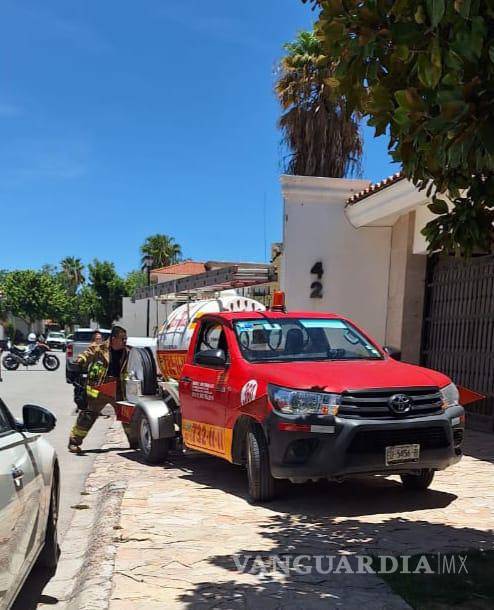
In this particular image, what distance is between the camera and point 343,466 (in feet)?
16.4

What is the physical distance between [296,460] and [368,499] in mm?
1152

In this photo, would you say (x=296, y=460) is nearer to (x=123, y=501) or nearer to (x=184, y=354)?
(x=123, y=501)

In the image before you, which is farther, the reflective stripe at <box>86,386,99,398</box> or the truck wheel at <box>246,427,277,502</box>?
the reflective stripe at <box>86,386,99,398</box>

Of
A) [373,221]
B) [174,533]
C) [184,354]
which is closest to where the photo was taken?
[174,533]

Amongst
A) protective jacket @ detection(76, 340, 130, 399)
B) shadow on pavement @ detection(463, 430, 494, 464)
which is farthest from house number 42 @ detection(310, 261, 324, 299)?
protective jacket @ detection(76, 340, 130, 399)

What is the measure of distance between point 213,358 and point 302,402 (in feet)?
4.25

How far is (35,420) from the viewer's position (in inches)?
156

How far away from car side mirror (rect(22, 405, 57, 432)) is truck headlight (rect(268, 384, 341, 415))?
1.96 m

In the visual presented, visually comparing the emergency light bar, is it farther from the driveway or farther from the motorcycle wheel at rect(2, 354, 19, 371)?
the motorcycle wheel at rect(2, 354, 19, 371)

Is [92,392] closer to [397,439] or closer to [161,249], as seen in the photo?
[397,439]

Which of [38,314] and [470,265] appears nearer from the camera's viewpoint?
[470,265]

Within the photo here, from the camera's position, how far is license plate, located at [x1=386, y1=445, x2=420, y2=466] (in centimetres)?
512

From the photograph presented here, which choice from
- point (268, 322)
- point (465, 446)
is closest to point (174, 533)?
point (268, 322)

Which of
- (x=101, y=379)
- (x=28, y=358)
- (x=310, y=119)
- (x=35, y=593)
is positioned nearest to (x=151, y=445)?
(x=101, y=379)
